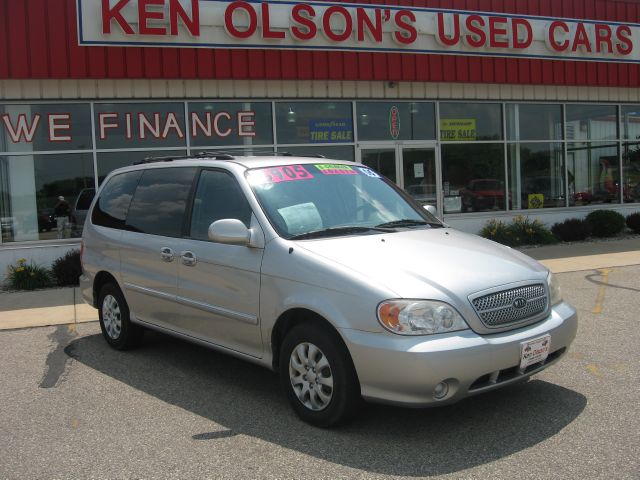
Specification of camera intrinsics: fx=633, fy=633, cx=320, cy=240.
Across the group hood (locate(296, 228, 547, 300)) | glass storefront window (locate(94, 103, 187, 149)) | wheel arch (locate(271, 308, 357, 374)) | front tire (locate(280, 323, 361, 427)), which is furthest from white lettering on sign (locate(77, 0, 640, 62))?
front tire (locate(280, 323, 361, 427))

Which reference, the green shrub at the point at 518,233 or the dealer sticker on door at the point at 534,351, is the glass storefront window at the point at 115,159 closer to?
the green shrub at the point at 518,233

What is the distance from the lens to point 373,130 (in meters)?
13.8

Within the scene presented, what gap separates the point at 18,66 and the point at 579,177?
13.0 metres

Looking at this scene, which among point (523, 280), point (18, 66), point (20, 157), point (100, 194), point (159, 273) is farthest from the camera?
point (20, 157)

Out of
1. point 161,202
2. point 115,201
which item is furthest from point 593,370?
point 115,201

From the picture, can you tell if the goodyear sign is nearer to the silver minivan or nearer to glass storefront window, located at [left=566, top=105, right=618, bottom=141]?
glass storefront window, located at [left=566, top=105, right=618, bottom=141]

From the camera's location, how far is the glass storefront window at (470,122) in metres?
14.4

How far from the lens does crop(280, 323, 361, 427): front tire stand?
13.1ft

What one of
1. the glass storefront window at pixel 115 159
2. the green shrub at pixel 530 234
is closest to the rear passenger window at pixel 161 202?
the glass storefront window at pixel 115 159

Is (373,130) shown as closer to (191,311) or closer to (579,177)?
(579,177)

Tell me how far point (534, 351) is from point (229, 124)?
31.6 ft

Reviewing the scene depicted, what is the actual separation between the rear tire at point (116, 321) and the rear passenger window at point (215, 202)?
1515 mm

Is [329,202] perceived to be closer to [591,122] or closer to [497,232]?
[497,232]

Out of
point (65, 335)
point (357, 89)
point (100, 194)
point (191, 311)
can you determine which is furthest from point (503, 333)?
point (357, 89)
